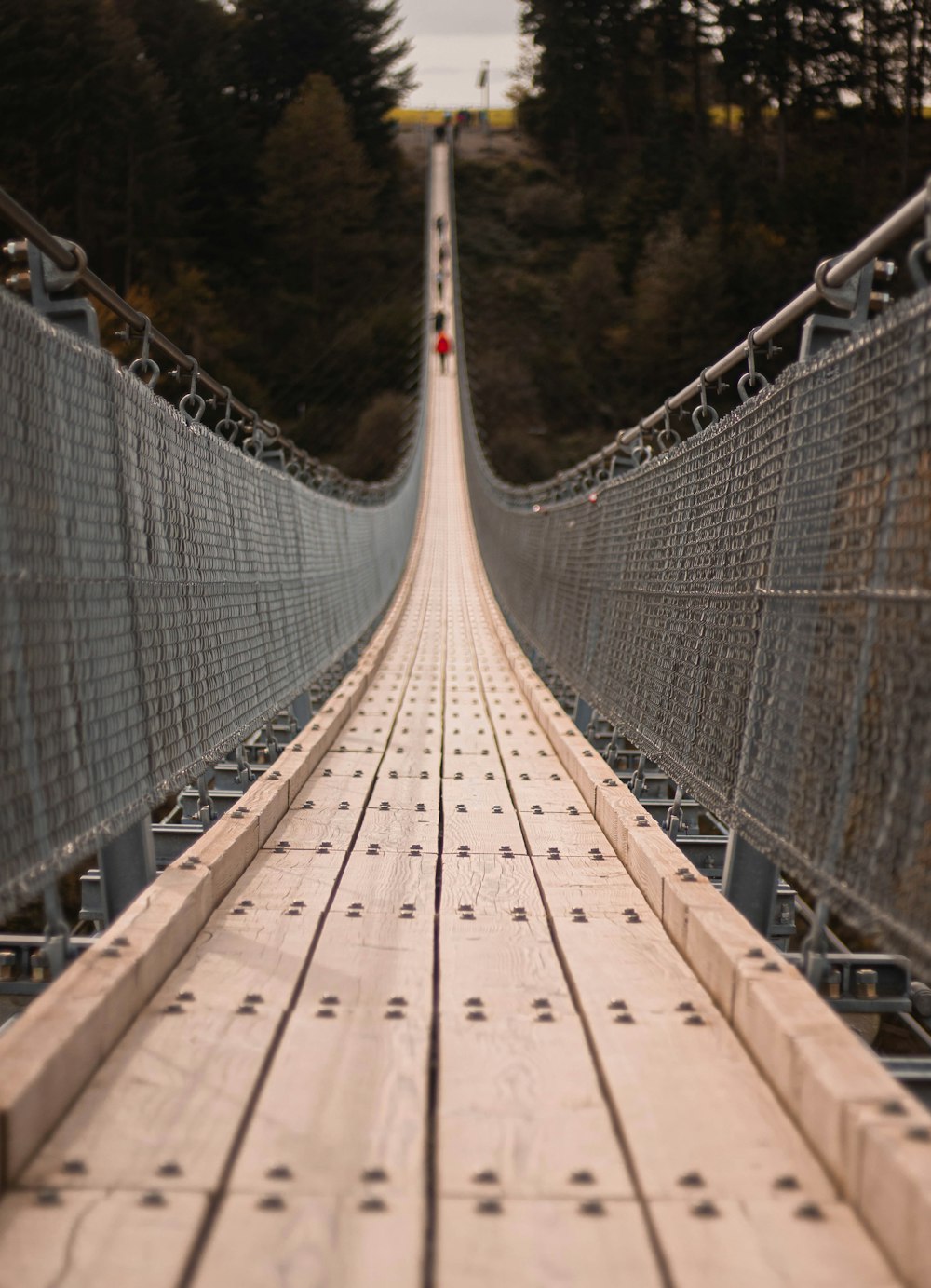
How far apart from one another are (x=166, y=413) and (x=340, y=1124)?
1742 millimetres

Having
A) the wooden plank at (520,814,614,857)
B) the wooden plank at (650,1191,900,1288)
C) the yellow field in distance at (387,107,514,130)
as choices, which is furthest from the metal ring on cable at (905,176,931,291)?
the yellow field in distance at (387,107,514,130)

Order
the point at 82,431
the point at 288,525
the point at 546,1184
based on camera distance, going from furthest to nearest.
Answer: the point at 288,525 < the point at 82,431 < the point at 546,1184

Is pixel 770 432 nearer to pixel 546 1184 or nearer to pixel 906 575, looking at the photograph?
pixel 906 575

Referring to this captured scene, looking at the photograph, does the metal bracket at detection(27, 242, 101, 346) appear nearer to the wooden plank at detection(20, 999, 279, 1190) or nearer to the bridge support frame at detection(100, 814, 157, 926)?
the bridge support frame at detection(100, 814, 157, 926)

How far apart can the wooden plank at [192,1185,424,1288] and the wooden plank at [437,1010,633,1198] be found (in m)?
0.10

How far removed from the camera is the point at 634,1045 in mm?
1911

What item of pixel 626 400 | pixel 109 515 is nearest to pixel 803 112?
pixel 626 400

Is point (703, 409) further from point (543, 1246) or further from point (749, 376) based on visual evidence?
point (543, 1246)

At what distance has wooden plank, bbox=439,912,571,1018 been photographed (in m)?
2.12

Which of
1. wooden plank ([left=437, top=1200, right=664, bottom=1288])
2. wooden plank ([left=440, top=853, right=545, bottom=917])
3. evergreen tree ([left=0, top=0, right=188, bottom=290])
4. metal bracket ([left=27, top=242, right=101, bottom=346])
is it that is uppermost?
evergreen tree ([left=0, top=0, right=188, bottom=290])

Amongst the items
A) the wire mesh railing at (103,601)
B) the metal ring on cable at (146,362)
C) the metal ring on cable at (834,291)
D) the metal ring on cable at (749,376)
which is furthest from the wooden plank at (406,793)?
the metal ring on cable at (834,291)

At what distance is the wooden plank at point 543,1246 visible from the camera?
1306 mm

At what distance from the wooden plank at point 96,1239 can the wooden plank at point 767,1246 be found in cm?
46

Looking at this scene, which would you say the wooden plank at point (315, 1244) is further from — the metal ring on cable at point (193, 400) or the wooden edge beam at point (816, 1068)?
the metal ring on cable at point (193, 400)
